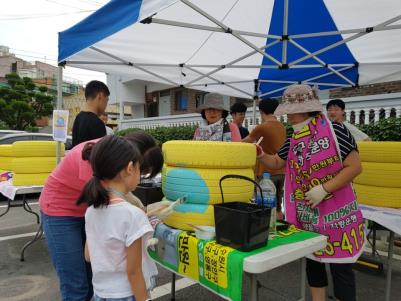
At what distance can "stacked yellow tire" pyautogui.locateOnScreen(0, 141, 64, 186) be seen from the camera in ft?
14.1

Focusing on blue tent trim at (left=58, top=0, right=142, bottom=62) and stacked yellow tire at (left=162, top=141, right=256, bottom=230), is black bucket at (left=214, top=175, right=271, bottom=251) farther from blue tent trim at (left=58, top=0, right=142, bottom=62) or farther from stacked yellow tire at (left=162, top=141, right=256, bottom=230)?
blue tent trim at (left=58, top=0, right=142, bottom=62)

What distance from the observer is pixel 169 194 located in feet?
6.35

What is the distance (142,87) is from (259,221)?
59.6 ft

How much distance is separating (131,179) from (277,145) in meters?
2.22

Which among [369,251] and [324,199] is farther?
[369,251]

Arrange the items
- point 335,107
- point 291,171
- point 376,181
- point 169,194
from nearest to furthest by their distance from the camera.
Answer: point 169,194
point 291,171
point 376,181
point 335,107

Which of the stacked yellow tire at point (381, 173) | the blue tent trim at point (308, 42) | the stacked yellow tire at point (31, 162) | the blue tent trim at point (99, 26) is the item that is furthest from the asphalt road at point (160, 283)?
the blue tent trim at point (308, 42)

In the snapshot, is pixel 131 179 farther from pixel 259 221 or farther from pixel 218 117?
pixel 218 117

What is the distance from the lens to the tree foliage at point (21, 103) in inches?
830

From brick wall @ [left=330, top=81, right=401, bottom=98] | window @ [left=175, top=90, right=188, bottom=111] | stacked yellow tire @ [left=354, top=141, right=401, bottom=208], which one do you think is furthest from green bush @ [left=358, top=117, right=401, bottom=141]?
window @ [left=175, top=90, right=188, bottom=111]

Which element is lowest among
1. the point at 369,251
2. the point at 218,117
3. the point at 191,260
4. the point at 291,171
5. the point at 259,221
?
the point at 369,251

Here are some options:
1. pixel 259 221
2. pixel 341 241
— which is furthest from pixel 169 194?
pixel 341 241

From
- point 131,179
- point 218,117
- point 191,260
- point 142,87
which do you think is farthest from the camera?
point 142,87

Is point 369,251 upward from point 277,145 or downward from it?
downward
